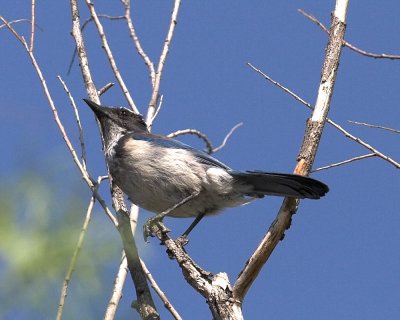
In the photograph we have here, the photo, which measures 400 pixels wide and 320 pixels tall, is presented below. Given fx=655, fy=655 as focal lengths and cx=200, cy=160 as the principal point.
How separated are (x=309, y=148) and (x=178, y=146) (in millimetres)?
1780

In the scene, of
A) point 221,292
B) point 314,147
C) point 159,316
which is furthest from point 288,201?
point 159,316

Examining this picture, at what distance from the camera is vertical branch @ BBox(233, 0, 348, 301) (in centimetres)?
339

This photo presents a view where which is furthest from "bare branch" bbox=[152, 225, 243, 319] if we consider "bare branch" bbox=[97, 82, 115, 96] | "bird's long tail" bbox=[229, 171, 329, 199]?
"bare branch" bbox=[97, 82, 115, 96]

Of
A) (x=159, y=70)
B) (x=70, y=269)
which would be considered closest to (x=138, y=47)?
(x=159, y=70)

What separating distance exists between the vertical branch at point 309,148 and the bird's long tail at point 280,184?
15 centimetres

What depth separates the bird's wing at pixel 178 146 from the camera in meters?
5.10

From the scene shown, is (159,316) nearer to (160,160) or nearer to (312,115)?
(312,115)

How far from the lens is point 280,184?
430 centimetres

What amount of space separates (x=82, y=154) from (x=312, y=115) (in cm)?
134

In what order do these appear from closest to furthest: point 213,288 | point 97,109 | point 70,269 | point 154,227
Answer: point 70,269 → point 213,288 → point 154,227 → point 97,109

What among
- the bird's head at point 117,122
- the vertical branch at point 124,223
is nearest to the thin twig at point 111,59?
the vertical branch at point 124,223

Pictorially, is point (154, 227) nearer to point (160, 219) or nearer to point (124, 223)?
point (160, 219)

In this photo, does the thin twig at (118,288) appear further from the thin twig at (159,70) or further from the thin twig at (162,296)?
the thin twig at (159,70)

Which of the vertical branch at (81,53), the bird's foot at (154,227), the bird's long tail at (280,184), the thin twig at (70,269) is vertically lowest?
the thin twig at (70,269)
